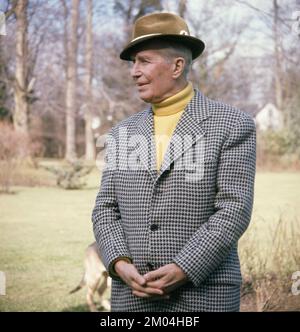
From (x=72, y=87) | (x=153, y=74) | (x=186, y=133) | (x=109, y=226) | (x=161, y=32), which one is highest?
(x=72, y=87)

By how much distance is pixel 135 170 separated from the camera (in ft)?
5.07

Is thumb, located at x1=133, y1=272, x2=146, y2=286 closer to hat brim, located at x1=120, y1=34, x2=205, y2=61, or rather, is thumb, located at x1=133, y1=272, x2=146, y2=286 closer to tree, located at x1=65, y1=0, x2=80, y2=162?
hat brim, located at x1=120, y1=34, x2=205, y2=61

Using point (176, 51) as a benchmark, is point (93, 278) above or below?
below

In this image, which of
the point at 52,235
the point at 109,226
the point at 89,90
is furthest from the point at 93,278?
the point at 109,226

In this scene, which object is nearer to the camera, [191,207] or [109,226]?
[191,207]

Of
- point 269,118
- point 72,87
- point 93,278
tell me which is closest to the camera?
point 93,278

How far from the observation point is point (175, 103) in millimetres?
1568

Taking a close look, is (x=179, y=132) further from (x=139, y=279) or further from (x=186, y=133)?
(x=139, y=279)

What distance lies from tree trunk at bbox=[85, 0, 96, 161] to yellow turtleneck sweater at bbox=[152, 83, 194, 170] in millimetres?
1612

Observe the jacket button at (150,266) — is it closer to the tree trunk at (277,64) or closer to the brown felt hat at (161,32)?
the brown felt hat at (161,32)

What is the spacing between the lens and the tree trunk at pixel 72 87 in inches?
119

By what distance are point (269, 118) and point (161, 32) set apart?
2.17 m

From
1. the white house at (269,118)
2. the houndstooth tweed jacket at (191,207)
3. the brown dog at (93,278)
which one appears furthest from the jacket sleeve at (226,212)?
→ the white house at (269,118)
